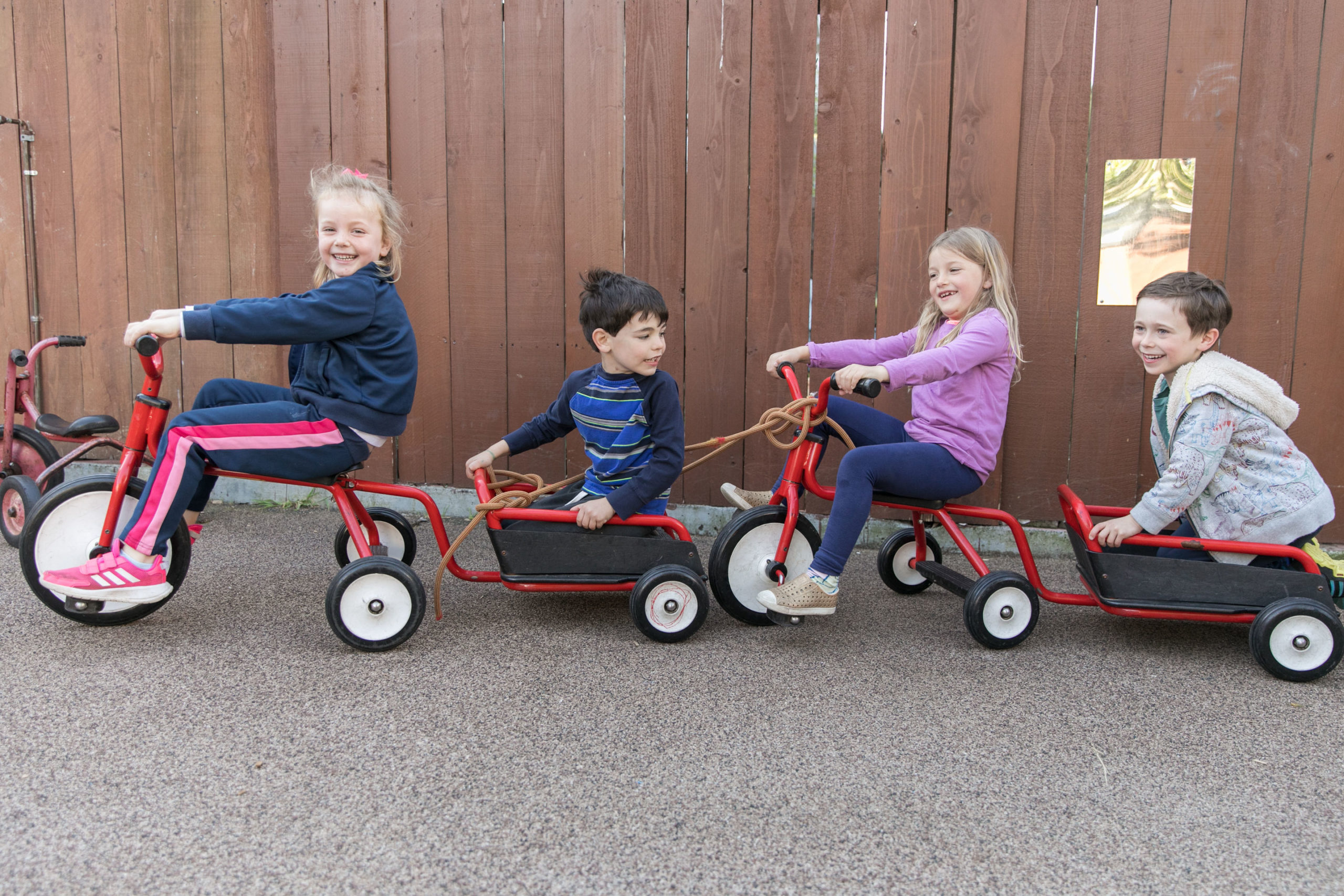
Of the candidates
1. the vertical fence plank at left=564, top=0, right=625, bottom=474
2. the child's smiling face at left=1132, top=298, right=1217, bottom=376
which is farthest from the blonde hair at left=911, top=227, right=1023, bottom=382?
the vertical fence plank at left=564, top=0, right=625, bottom=474

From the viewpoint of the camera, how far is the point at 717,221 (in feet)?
10.9

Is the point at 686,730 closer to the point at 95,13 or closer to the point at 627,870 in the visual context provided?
the point at 627,870

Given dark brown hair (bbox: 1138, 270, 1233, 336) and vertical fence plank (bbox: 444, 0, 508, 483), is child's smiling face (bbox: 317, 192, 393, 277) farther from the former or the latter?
dark brown hair (bbox: 1138, 270, 1233, 336)

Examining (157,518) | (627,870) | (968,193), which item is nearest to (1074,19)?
(968,193)

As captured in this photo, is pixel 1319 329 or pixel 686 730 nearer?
pixel 686 730

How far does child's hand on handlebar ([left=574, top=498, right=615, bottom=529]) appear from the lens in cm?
240

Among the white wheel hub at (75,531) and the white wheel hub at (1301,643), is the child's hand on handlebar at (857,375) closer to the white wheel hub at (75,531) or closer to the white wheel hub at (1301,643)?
the white wheel hub at (1301,643)

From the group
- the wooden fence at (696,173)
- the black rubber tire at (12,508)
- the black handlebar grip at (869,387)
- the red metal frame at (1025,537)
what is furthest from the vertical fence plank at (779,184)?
the black rubber tire at (12,508)

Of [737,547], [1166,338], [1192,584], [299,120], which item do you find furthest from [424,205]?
[1192,584]

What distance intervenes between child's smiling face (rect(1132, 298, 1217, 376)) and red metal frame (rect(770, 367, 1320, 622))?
1.42ft

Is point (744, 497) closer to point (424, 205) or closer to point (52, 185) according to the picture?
point (424, 205)

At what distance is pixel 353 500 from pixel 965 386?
6.02 feet

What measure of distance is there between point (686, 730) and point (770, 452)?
167 cm

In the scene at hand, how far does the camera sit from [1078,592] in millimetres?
2877
